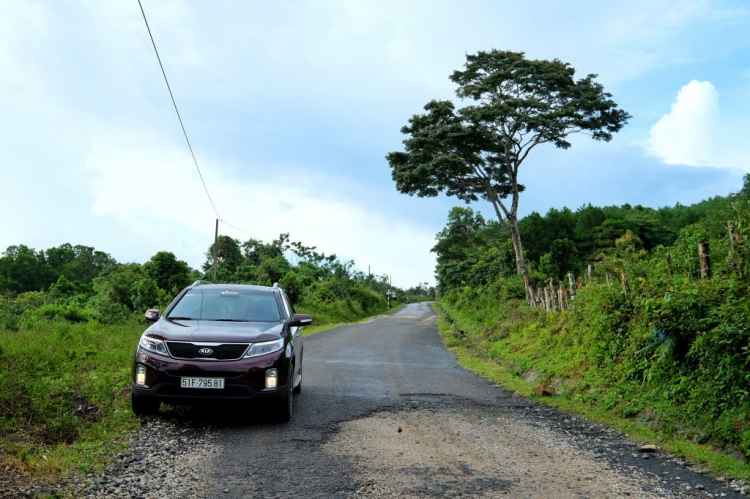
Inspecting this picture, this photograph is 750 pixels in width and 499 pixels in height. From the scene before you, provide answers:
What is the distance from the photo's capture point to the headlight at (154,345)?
6.80 m

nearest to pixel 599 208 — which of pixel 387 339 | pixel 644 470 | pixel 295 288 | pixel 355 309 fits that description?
pixel 355 309

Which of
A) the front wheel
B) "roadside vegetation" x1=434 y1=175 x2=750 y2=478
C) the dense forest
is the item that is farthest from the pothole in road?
the dense forest

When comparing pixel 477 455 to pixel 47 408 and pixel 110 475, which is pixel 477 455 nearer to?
pixel 110 475

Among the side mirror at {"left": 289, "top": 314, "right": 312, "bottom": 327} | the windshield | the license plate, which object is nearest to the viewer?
the license plate

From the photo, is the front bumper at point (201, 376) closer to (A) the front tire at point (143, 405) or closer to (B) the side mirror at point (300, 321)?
(A) the front tire at point (143, 405)

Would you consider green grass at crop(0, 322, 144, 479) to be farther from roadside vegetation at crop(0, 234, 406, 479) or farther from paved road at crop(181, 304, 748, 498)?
paved road at crop(181, 304, 748, 498)

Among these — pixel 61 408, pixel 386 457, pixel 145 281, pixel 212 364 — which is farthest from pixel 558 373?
pixel 145 281

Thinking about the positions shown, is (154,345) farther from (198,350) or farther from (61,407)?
(61,407)

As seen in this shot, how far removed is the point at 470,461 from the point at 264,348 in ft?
9.15

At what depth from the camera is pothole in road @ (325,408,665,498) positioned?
479 cm

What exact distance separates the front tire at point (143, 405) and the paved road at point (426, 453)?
482mm

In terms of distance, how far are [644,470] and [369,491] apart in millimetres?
2765

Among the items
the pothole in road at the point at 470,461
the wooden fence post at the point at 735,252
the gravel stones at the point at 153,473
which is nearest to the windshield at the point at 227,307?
the gravel stones at the point at 153,473

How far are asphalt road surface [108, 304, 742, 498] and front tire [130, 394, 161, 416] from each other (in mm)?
160
